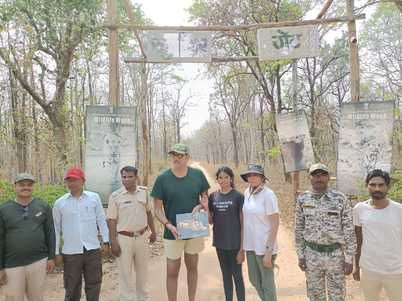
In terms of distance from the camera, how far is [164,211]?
3.85 m

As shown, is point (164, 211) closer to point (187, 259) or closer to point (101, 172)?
point (187, 259)

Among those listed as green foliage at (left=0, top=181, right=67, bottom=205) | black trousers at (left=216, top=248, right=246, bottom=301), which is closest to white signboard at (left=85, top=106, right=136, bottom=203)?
green foliage at (left=0, top=181, right=67, bottom=205)

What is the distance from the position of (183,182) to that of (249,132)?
30719 millimetres

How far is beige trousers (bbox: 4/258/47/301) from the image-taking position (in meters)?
3.40

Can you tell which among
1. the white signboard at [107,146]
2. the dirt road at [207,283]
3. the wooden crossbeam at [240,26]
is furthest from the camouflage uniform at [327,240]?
the wooden crossbeam at [240,26]

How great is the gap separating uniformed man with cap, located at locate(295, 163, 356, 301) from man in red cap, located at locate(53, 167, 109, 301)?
2.06 meters

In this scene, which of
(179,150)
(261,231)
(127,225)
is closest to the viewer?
(261,231)

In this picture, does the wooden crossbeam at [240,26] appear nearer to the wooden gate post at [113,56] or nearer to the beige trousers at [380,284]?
the wooden gate post at [113,56]

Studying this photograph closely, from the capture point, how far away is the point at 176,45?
6.62 m

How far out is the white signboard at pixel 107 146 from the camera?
18.6 feet

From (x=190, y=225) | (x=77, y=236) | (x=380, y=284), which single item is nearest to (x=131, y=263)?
(x=77, y=236)

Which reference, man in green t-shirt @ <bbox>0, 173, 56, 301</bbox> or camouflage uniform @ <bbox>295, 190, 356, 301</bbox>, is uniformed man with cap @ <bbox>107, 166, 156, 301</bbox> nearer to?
man in green t-shirt @ <bbox>0, 173, 56, 301</bbox>

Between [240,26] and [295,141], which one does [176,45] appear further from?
[295,141]

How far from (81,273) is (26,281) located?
0.52 m
